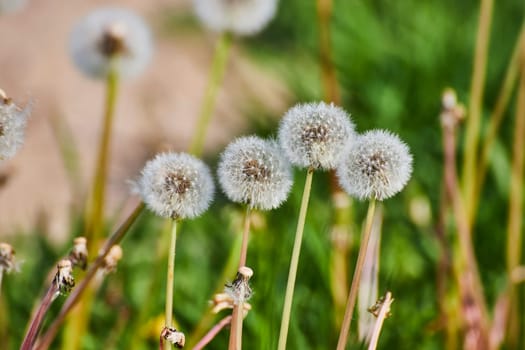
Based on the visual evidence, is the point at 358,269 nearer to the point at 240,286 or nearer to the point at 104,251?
the point at 240,286

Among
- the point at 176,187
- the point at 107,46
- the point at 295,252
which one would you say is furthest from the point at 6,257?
the point at 107,46

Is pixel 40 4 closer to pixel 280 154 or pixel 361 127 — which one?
pixel 361 127

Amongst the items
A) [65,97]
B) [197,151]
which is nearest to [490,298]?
[197,151]

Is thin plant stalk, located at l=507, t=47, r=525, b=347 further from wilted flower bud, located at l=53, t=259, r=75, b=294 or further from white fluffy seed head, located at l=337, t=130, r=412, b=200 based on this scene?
wilted flower bud, located at l=53, t=259, r=75, b=294

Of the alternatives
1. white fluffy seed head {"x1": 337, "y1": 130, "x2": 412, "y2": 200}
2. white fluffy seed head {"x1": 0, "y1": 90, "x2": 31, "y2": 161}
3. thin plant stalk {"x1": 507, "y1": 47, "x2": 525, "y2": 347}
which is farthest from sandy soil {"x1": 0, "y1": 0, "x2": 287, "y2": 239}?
white fluffy seed head {"x1": 337, "y1": 130, "x2": 412, "y2": 200}

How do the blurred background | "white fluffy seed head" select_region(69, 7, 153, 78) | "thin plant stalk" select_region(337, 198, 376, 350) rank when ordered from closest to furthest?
"thin plant stalk" select_region(337, 198, 376, 350) → "white fluffy seed head" select_region(69, 7, 153, 78) → the blurred background
